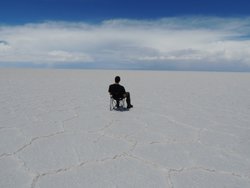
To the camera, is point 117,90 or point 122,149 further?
point 117,90

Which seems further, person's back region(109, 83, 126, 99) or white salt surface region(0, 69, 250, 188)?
person's back region(109, 83, 126, 99)

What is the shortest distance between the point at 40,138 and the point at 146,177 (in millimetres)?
1747

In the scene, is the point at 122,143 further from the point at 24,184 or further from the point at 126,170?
the point at 24,184

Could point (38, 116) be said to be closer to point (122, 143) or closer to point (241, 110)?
point (122, 143)

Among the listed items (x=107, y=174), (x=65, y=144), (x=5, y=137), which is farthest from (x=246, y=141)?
(x=5, y=137)

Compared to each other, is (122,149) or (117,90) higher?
(117,90)

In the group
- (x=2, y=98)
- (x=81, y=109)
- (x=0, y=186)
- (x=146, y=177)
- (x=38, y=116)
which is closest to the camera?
(x=0, y=186)

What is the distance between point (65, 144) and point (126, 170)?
1052 mm

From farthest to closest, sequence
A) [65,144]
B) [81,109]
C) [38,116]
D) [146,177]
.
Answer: [81,109] → [38,116] → [65,144] → [146,177]

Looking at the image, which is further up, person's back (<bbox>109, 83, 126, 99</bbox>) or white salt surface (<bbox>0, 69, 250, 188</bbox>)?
person's back (<bbox>109, 83, 126, 99</bbox>)

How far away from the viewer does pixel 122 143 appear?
3.26 meters

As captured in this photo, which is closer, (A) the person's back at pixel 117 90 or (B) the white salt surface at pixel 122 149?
(B) the white salt surface at pixel 122 149

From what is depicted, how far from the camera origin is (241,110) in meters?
5.64

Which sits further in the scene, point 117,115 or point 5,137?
point 117,115
